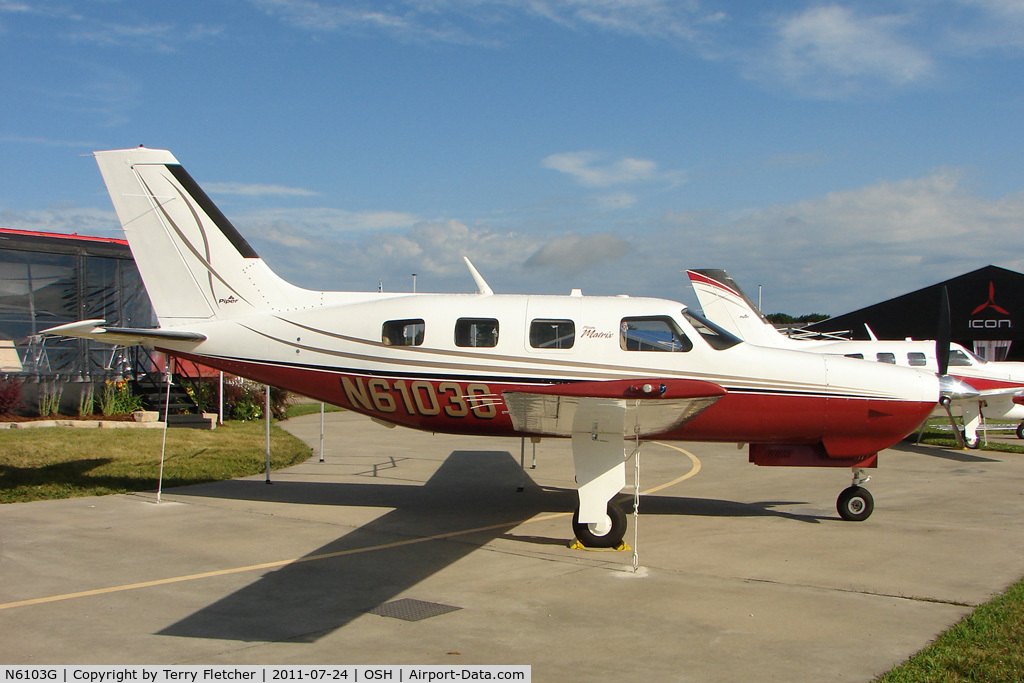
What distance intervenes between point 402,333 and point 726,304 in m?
17.7

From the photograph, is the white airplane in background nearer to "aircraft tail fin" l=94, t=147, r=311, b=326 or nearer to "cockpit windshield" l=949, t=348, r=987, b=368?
"cockpit windshield" l=949, t=348, r=987, b=368

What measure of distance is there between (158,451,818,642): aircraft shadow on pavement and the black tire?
0.49 metres

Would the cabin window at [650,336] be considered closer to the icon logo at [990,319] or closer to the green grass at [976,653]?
the green grass at [976,653]

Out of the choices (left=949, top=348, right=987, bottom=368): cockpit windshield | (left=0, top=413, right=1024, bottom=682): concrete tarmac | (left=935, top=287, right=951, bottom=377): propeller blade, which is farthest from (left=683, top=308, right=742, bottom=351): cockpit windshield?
(left=949, top=348, right=987, bottom=368): cockpit windshield

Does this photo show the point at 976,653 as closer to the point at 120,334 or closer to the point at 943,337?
the point at 120,334

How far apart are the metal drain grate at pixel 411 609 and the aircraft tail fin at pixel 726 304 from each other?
19.9 meters

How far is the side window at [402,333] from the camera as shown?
10.2 m

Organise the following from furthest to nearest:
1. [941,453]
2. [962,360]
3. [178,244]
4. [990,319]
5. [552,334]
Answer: [990,319] < [962,360] < [941,453] < [178,244] < [552,334]

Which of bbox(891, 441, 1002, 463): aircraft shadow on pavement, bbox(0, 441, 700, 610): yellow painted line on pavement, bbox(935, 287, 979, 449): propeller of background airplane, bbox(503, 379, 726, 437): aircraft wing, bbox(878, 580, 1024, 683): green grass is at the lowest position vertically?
bbox(878, 580, 1024, 683): green grass

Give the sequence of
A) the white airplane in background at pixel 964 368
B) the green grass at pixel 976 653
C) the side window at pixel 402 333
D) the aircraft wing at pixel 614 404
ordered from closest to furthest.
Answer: the green grass at pixel 976 653, the aircraft wing at pixel 614 404, the side window at pixel 402 333, the white airplane in background at pixel 964 368

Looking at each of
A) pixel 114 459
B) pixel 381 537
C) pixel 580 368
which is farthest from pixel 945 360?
pixel 114 459

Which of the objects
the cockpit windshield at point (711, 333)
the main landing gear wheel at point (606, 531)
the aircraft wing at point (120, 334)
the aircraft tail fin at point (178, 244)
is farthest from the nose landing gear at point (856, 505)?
the aircraft wing at point (120, 334)

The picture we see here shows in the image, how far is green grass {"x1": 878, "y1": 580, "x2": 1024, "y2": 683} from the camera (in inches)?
200

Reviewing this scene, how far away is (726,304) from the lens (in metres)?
25.6
